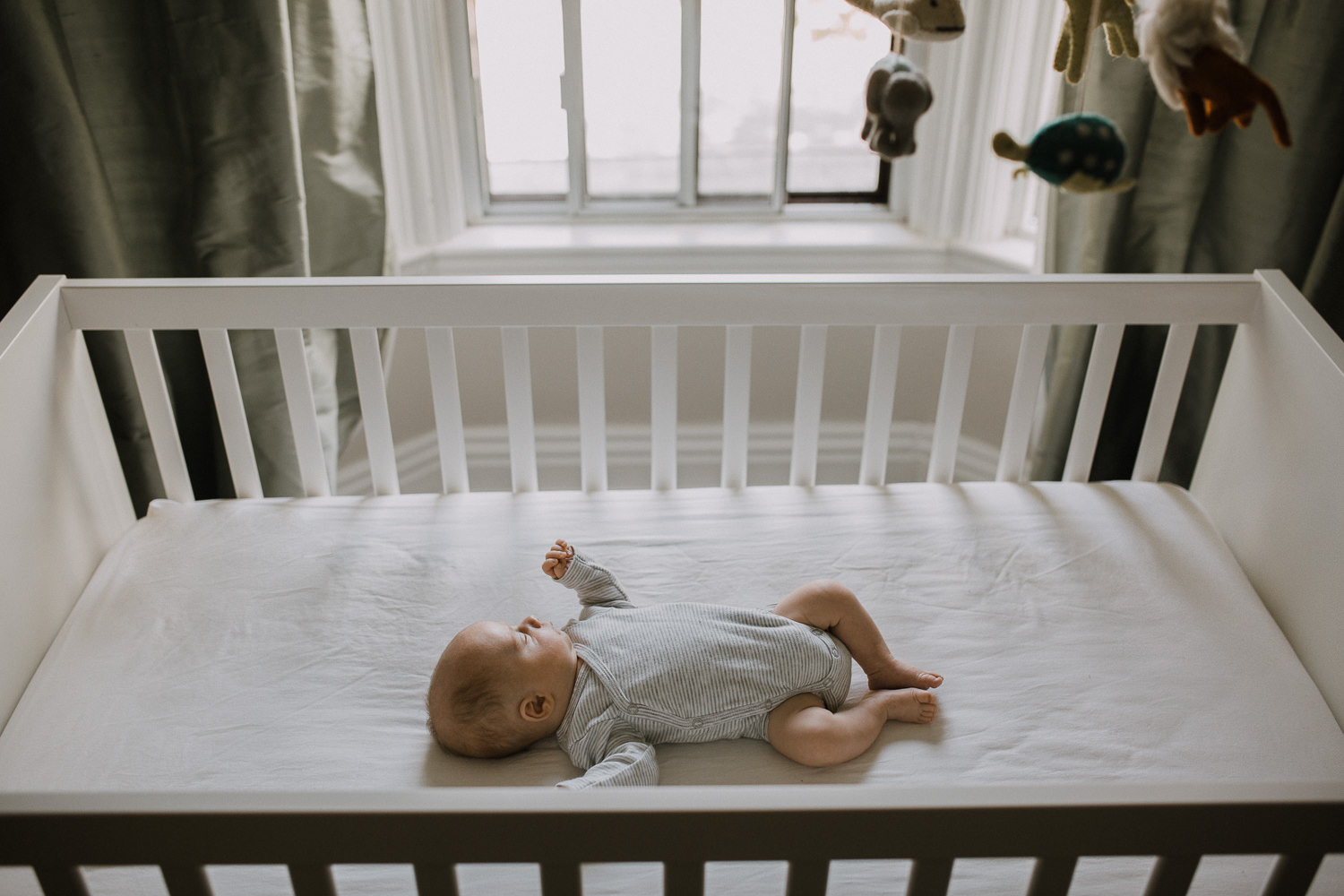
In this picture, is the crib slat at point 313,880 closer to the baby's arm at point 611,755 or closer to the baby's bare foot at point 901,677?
the baby's arm at point 611,755

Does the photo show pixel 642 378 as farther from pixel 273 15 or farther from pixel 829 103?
pixel 273 15

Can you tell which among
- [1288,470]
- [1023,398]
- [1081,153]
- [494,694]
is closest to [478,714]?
[494,694]

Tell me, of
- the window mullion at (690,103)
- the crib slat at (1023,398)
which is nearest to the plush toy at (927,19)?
the crib slat at (1023,398)

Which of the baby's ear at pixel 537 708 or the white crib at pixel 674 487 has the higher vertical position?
the white crib at pixel 674 487

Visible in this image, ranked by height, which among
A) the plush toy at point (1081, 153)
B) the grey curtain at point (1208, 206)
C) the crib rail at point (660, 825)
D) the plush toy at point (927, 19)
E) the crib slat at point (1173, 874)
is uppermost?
the plush toy at point (927, 19)

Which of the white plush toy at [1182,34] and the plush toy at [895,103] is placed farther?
the plush toy at [895,103]

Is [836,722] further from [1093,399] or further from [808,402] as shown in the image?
[1093,399]

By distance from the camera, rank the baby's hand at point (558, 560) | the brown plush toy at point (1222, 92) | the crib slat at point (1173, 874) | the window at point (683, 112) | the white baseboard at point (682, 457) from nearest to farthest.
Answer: the brown plush toy at point (1222, 92) → the crib slat at point (1173, 874) → the baby's hand at point (558, 560) → the window at point (683, 112) → the white baseboard at point (682, 457)

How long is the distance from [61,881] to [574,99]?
1531mm

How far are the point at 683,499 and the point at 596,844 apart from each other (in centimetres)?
79

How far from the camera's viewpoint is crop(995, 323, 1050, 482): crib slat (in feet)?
4.48

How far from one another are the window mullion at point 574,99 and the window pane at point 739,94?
238 millimetres

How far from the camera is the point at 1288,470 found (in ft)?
3.85

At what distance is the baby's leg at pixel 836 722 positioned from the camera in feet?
3.17
